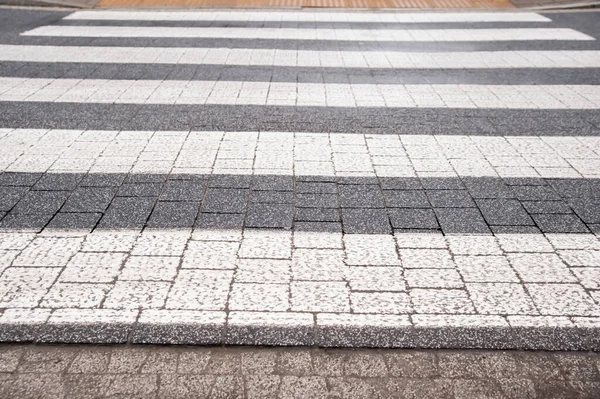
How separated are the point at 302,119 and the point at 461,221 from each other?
8.27ft

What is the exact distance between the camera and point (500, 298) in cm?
342

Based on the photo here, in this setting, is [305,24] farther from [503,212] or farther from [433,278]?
[433,278]

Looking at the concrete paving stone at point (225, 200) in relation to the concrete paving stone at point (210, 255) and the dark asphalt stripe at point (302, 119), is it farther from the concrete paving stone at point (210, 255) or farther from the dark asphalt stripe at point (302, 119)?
the dark asphalt stripe at point (302, 119)

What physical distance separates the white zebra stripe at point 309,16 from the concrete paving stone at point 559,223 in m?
7.91

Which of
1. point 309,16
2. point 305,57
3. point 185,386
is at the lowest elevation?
point 185,386

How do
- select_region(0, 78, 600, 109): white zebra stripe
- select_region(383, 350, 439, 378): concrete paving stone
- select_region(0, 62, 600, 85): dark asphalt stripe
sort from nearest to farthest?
select_region(383, 350, 439, 378): concrete paving stone, select_region(0, 78, 600, 109): white zebra stripe, select_region(0, 62, 600, 85): dark asphalt stripe

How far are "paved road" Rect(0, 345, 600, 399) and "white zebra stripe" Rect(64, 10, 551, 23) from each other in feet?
31.1

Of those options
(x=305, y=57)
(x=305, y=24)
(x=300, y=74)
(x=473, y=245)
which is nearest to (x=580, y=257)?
(x=473, y=245)

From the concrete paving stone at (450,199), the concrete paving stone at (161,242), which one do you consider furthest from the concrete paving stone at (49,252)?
the concrete paving stone at (450,199)

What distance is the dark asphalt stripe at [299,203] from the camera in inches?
167

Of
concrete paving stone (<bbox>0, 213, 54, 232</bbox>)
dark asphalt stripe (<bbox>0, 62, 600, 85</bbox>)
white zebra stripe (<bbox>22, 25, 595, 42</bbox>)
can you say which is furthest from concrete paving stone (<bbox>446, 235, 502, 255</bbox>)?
white zebra stripe (<bbox>22, 25, 595, 42</bbox>)

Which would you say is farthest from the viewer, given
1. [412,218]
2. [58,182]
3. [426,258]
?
[58,182]

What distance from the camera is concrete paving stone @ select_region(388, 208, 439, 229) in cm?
422

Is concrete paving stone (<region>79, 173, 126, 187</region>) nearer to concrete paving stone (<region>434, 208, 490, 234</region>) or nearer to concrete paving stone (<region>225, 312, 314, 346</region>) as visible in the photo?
concrete paving stone (<region>225, 312, 314, 346</region>)
